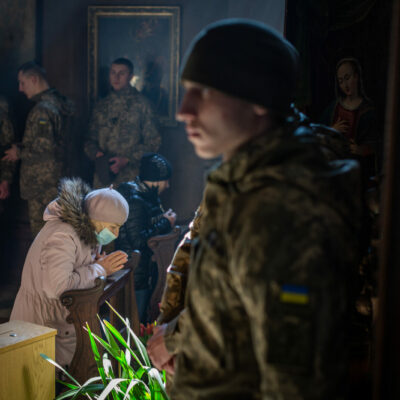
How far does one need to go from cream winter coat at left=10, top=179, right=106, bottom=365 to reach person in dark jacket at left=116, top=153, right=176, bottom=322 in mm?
1308

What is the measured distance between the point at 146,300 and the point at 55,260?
1708 millimetres

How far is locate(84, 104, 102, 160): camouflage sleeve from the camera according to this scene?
17.9 feet

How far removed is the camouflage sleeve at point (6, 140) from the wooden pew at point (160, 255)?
226cm

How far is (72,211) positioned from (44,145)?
2609 mm

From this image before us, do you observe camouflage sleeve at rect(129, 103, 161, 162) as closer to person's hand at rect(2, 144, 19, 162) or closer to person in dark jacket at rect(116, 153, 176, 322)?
person in dark jacket at rect(116, 153, 176, 322)

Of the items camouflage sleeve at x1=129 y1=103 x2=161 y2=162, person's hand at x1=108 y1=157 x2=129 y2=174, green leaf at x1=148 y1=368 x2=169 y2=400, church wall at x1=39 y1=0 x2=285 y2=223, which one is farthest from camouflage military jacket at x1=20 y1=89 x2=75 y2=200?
green leaf at x1=148 y1=368 x2=169 y2=400

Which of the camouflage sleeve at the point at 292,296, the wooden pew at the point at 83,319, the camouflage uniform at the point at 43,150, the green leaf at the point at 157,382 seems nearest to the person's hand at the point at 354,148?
the camouflage sleeve at the point at 292,296

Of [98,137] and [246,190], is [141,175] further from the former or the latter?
[246,190]

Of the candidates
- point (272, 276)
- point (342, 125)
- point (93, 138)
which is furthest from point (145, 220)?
point (272, 276)

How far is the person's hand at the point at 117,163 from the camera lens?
536 cm

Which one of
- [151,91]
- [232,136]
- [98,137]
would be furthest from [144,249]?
[232,136]

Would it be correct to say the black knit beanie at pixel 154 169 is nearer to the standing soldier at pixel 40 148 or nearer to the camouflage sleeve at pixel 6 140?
the standing soldier at pixel 40 148

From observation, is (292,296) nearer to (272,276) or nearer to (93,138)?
(272,276)

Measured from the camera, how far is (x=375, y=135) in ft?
4.90
